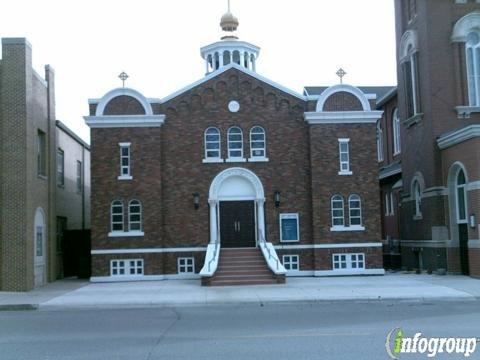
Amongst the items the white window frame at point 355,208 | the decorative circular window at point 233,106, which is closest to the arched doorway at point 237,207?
the decorative circular window at point 233,106

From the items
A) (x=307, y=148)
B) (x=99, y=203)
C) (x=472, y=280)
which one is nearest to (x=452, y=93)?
(x=307, y=148)

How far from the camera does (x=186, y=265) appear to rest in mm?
28156

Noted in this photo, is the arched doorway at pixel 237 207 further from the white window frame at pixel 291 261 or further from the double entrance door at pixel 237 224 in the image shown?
the white window frame at pixel 291 261

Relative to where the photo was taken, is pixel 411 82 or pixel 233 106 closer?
pixel 233 106

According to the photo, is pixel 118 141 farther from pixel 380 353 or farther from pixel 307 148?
pixel 380 353

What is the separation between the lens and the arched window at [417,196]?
30756 mm

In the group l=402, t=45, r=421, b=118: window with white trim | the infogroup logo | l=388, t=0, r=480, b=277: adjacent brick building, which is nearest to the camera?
the infogroup logo

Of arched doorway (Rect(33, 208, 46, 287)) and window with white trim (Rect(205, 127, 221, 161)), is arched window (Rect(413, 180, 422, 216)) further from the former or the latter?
arched doorway (Rect(33, 208, 46, 287))

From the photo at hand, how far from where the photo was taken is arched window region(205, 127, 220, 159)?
2866cm

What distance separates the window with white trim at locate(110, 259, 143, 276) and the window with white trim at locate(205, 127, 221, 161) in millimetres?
5269

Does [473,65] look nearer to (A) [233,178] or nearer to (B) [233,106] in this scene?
(B) [233,106]

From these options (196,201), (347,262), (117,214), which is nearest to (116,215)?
(117,214)

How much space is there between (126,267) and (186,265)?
96.7 inches

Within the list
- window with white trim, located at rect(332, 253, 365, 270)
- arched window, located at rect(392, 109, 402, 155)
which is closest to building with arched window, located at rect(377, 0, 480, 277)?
window with white trim, located at rect(332, 253, 365, 270)
